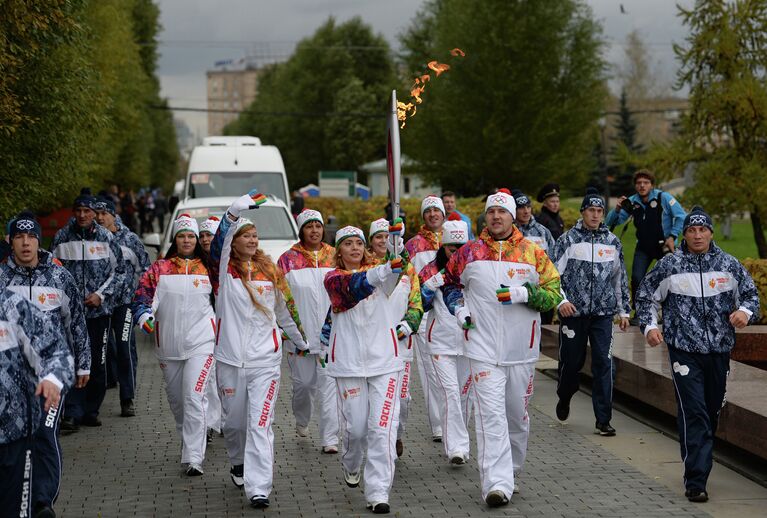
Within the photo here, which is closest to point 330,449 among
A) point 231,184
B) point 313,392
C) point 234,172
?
point 313,392

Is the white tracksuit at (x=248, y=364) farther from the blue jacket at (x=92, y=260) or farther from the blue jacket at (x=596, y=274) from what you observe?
the blue jacket at (x=92, y=260)

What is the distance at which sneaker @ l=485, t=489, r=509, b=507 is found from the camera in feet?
25.5

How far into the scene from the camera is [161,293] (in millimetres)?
9375

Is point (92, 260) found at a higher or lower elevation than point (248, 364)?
higher

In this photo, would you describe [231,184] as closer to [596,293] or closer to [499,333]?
[596,293]

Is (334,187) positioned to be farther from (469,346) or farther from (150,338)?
(469,346)

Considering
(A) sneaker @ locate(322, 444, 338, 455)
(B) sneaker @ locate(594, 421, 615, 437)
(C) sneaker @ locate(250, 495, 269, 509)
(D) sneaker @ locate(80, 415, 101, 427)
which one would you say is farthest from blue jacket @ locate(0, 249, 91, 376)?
(B) sneaker @ locate(594, 421, 615, 437)

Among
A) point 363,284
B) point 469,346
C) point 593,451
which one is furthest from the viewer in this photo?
point 593,451

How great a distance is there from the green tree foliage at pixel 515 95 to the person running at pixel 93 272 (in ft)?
118

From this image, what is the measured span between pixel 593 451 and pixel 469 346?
92.0 inches

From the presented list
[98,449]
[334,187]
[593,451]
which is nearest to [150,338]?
[98,449]

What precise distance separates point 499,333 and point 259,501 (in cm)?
194

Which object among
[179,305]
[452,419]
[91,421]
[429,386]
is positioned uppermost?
[179,305]

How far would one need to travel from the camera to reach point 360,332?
780cm
